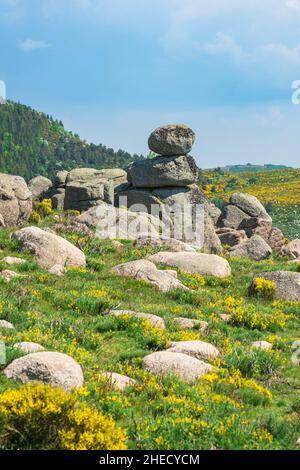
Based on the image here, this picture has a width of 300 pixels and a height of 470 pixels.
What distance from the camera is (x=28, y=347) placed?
967 centimetres

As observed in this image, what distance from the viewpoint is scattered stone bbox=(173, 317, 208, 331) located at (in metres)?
13.4

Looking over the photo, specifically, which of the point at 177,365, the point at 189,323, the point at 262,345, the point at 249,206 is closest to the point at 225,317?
the point at 189,323

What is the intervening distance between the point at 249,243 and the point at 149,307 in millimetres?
20082

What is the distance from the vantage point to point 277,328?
14.5 m

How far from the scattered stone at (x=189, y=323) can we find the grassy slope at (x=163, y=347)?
0.20 m

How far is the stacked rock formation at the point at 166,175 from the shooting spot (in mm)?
40125

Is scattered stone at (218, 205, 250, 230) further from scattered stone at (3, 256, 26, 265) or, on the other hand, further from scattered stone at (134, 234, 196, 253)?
scattered stone at (3, 256, 26, 265)

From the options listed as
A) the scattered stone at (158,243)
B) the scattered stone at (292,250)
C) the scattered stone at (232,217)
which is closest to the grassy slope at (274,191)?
the scattered stone at (232,217)

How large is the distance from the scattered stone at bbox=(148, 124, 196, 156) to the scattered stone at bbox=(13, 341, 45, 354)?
32.1m

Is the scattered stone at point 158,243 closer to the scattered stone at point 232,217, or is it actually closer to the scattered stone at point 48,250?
the scattered stone at point 48,250

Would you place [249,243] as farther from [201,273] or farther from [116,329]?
[116,329]

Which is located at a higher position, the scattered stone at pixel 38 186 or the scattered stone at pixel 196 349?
the scattered stone at pixel 38 186

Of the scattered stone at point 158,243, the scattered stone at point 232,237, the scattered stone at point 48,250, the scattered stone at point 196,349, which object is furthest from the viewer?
the scattered stone at point 232,237
